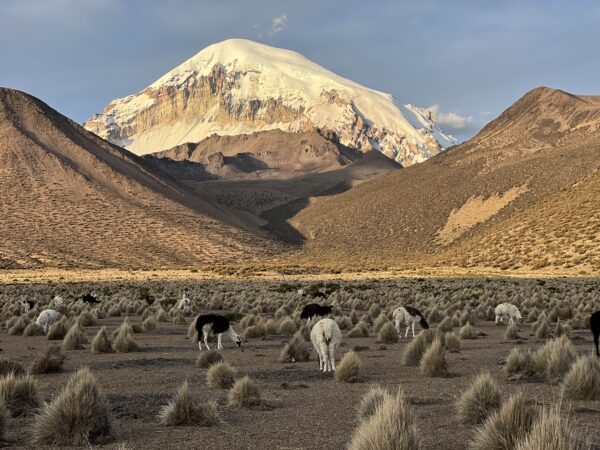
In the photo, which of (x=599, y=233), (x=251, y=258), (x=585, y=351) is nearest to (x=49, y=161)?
(x=251, y=258)

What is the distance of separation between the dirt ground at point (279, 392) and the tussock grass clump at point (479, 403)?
0.66 feet

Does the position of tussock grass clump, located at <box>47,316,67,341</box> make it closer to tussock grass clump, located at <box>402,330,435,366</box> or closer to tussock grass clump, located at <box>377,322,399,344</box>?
tussock grass clump, located at <box>377,322,399,344</box>

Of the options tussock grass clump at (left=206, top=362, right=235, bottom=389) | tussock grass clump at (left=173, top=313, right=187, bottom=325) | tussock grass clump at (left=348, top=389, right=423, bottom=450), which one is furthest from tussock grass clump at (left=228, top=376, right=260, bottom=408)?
tussock grass clump at (left=173, top=313, right=187, bottom=325)

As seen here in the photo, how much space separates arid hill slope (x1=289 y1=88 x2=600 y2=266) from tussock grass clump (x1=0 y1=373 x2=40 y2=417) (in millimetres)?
63563

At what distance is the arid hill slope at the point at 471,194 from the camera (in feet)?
303

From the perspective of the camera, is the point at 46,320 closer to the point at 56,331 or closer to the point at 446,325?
the point at 56,331

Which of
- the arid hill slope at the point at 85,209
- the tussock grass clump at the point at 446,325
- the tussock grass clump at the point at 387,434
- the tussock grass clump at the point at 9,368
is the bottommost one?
the tussock grass clump at the point at 446,325

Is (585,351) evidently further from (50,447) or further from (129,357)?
(50,447)

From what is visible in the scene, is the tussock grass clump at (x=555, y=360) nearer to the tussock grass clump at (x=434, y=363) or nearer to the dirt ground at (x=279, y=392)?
the dirt ground at (x=279, y=392)

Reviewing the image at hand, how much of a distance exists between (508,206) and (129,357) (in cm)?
8870

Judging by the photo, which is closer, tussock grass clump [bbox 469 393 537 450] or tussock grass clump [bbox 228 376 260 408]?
tussock grass clump [bbox 469 393 537 450]

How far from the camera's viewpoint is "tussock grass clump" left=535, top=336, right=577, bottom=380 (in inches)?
434

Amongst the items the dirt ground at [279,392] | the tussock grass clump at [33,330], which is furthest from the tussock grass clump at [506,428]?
the tussock grass clump at [33,330]

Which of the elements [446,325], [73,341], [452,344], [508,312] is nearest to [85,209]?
[73,341]
